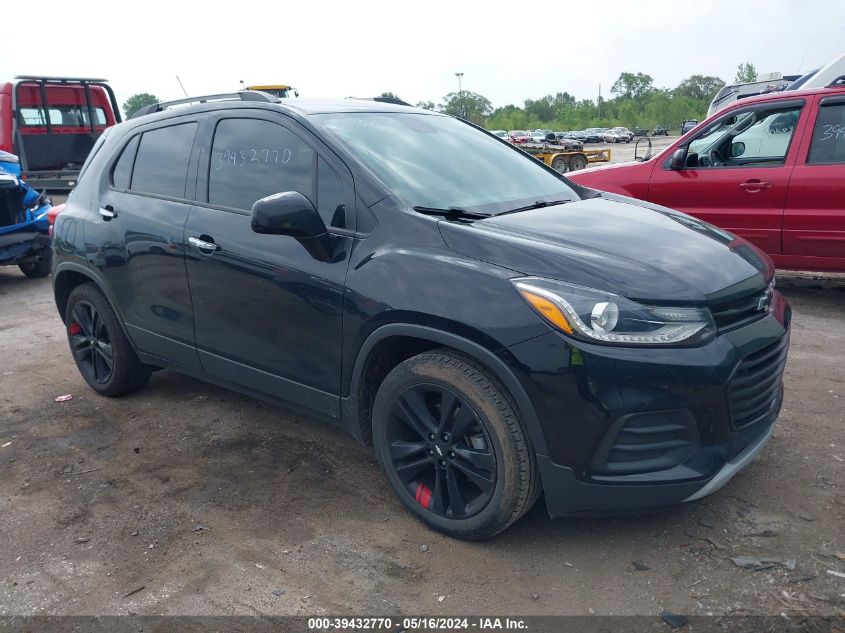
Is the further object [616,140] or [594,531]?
[616,140]

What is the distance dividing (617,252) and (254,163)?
1.83 metres

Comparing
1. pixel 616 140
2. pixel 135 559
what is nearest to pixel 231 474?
pixel 135 559

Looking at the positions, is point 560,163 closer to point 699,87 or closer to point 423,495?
point 423,495

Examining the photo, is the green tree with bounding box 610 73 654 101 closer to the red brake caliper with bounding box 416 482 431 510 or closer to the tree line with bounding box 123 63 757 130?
the tree line with bounding box 123 63 757 130

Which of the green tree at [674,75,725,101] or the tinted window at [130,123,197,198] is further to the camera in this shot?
the green tree at [674,75,725,101]

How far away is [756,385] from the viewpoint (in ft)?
9.07

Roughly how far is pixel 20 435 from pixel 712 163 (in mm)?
5824

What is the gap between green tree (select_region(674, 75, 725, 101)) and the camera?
111 metres

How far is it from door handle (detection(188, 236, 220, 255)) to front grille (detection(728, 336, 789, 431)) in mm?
2422

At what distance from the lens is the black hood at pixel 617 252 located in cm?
266

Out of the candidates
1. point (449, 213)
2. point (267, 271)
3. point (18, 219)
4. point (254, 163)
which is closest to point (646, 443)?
point (449, 213)

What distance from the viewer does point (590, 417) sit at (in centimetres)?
253

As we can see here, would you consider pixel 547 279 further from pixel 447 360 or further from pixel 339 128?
pixel 339 128

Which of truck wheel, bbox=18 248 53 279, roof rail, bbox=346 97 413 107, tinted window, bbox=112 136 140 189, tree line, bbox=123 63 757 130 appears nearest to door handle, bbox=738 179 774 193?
roof rail, bbox=346 97 413 107
